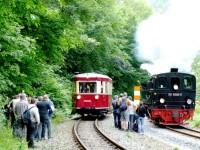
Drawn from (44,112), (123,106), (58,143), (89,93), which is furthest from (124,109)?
(89,93)

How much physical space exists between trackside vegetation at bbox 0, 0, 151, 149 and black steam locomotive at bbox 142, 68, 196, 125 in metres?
4.74

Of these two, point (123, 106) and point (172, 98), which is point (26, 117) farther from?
point (172, 98)

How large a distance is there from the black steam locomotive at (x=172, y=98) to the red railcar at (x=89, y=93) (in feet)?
22.1

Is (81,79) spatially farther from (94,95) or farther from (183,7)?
(183,7)

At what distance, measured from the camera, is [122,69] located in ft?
171

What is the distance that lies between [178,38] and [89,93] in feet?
21.6

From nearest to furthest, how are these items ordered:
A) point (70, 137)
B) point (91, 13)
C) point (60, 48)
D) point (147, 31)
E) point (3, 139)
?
point (3, 139) < point (70, 137) < point (60, 48) < point (91, 13) < point (147, 31)

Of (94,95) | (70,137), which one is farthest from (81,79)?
(70,137)

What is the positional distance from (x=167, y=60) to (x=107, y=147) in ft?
55.5

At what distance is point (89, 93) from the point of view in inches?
1298

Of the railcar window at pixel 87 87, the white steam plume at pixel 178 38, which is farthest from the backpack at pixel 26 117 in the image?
the white steam plume at pixel 178 38

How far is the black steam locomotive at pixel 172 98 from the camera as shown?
26.1 metres

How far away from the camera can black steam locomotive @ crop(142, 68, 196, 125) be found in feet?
85.6

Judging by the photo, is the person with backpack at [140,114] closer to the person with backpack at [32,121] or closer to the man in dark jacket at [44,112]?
the man in dark jacket at [44,112]
